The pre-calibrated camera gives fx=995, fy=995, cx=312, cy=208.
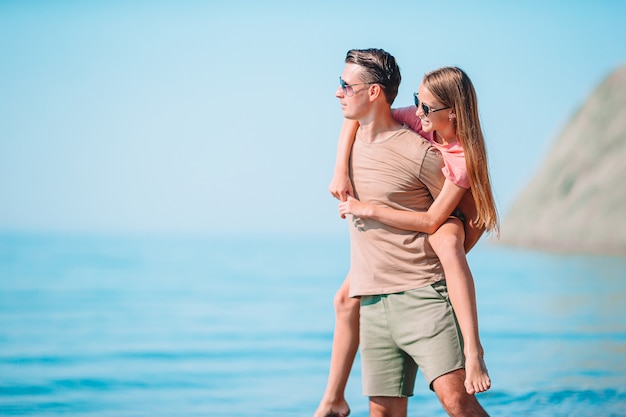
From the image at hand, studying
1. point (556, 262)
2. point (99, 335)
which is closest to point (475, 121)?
point (99, 335)

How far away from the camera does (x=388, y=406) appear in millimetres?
3393

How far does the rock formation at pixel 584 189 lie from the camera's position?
37406mm

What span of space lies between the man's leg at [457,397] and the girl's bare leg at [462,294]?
0.18 feet

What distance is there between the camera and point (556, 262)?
3052 centimetres

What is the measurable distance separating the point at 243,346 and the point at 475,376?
335 inches

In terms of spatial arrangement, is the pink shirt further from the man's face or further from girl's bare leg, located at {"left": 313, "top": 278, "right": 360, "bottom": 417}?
girl's bare leg, located at {"left": 313, "top": 278, "right": 360, "bottom": 417}

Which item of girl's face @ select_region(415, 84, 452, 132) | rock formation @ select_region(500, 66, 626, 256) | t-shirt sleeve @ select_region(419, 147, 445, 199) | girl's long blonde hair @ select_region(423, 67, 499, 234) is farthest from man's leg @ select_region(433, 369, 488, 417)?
rock formation @ select_region(500, 66, 626, 256)

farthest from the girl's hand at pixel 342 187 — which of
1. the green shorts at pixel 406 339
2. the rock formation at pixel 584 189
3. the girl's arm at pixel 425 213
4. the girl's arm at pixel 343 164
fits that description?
the rock formation at pixel 584 189

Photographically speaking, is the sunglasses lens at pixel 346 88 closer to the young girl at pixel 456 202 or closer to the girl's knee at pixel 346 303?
the young girl at pixel 456 202

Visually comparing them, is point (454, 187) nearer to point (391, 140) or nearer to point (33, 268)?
point (391, 140)

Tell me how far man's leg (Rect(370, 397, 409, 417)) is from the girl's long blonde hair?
26.7 inches

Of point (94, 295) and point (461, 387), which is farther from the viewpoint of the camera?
point (94, 295)

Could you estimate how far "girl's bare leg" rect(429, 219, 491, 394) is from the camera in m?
3.07

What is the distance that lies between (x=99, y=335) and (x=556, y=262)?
67.3 feet
